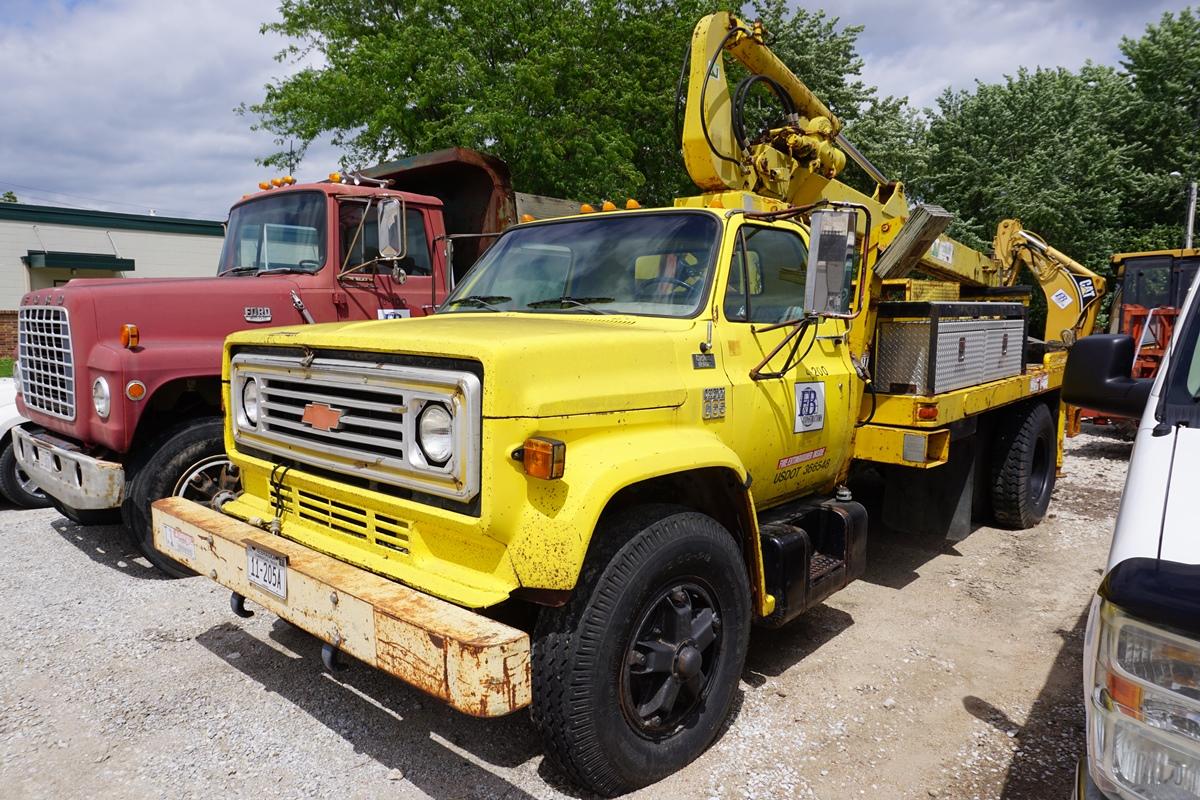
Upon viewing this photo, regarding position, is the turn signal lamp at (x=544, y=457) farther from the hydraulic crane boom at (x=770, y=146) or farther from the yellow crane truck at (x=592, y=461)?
the hydraulic crane boom at (x=770, y=146)

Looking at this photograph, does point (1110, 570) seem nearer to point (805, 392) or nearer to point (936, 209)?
point (805, 392)

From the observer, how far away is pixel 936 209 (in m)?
4.69

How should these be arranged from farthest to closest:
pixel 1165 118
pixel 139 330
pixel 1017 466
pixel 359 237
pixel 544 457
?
pixel 1165 118 → pixel 1017 466 → pixel 359 237 → pixel 139 330 → pixel 544 457

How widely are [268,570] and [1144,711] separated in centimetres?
273

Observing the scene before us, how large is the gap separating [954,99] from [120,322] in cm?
2363

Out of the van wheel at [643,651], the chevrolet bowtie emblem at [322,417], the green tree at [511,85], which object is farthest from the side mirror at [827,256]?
the green tree at [511,85]

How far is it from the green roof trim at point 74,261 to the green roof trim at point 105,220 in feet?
3.49

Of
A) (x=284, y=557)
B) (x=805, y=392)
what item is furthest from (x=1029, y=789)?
(x=284, y=557)

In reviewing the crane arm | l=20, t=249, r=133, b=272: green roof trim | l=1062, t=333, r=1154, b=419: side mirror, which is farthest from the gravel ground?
l=20, t=249, r=133, b=272: green roof trim

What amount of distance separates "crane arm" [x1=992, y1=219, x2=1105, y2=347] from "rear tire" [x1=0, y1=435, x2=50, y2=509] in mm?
9291

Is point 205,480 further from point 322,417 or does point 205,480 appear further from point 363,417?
point 363,417

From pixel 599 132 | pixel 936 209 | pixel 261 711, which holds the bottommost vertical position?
pixel 261 711

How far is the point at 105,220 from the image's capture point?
25.7 m

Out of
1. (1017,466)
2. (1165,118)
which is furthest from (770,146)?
(1165,118)
